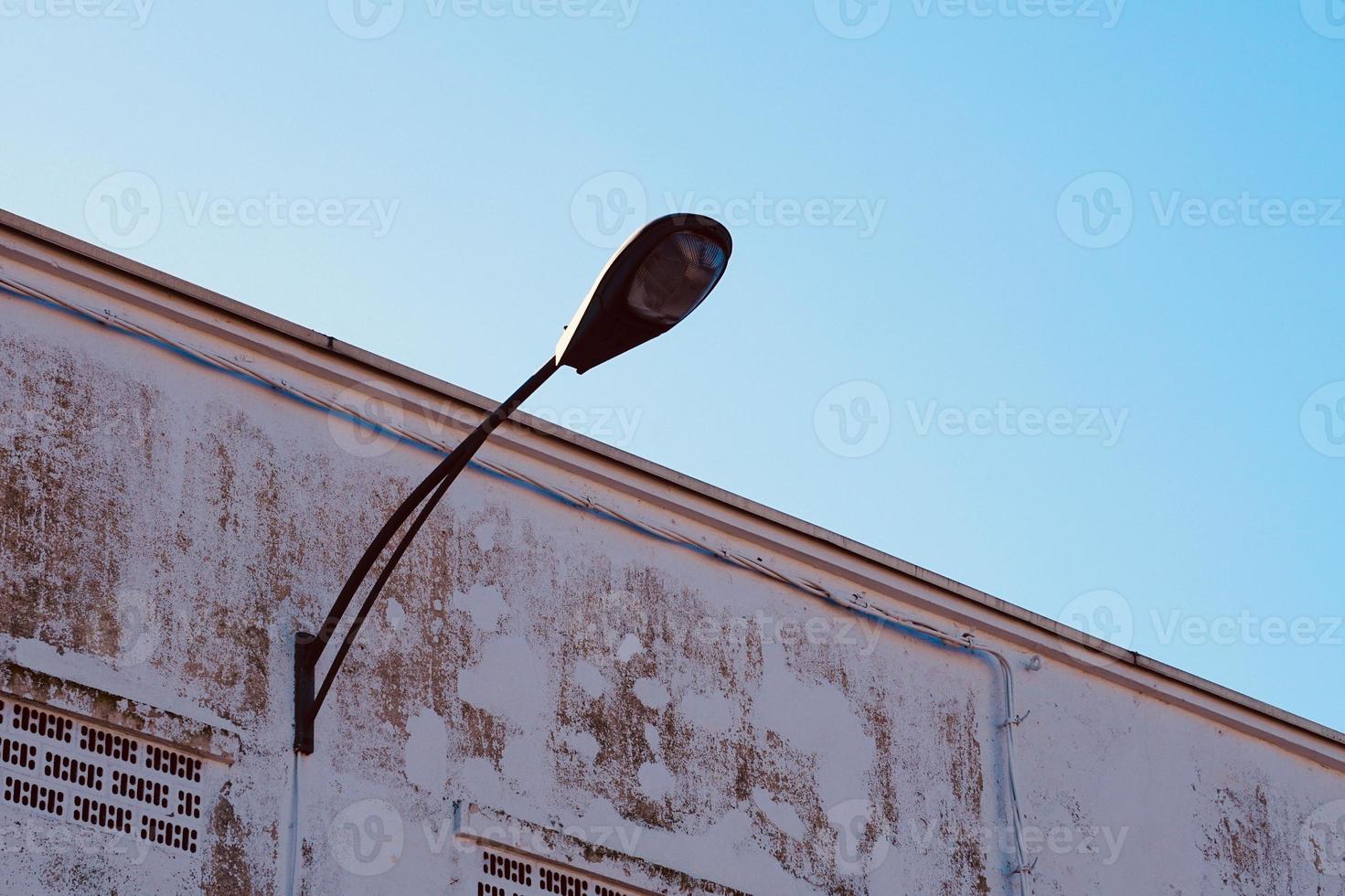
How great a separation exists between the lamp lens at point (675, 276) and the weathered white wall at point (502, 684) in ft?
7.96

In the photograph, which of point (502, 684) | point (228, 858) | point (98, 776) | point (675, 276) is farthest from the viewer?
point (502, 684)

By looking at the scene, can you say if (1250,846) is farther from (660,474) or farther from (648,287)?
(648,287)

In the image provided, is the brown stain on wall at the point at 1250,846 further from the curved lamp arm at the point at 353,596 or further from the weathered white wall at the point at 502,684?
the curved lamp arm at the point at 353,596

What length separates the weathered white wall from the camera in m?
8.20

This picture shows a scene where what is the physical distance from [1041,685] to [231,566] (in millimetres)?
4887

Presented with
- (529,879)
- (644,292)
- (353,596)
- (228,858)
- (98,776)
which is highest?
(644,292)

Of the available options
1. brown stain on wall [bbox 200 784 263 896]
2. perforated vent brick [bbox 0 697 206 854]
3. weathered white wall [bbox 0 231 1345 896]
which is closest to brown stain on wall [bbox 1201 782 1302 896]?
weathered white wall [bbox 0 231 1345 896]

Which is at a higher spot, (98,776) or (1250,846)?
(1250,846)

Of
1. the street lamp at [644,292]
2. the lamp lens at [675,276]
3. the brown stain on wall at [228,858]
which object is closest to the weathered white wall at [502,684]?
the brown stain on wall at [228,858]

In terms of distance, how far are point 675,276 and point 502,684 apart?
9.08 ft

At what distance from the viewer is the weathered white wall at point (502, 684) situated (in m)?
8.20

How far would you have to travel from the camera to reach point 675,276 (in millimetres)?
7215

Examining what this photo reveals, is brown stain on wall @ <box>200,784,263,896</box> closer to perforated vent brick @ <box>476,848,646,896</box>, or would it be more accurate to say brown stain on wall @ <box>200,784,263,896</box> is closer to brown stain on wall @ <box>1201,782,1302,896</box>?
perforated vent brick @ <box>476,848,646,896</box>

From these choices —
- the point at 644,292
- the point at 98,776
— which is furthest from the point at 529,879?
the point at 644,292
